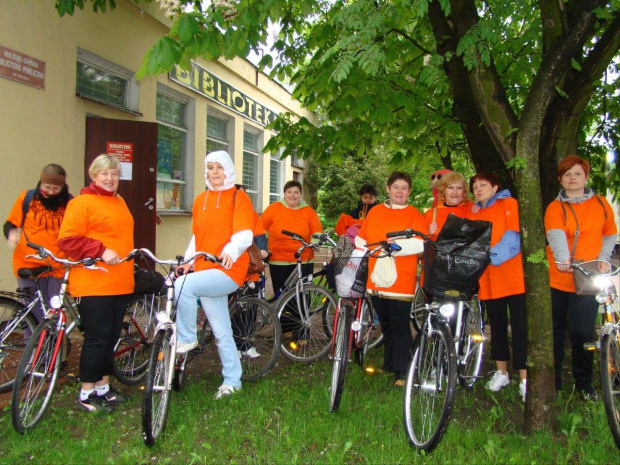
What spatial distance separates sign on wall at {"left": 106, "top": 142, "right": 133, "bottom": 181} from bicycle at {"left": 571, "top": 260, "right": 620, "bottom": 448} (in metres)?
6.00

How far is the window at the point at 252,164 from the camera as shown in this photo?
13.5 metres

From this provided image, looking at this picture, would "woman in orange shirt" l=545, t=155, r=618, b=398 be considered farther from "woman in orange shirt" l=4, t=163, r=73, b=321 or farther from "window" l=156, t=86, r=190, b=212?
"window" l=156, t=86, r=190, b=212

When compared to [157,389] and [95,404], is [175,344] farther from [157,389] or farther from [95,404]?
[95,404]

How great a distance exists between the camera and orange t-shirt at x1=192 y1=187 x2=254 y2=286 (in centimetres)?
389

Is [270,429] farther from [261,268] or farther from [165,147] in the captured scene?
[165,147]

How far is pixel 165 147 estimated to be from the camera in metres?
9.49

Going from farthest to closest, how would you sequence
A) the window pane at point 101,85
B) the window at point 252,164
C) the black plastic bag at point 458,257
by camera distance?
the window at point 252,164, the window pane at point 101,85, the black plastic bag at point 458,257

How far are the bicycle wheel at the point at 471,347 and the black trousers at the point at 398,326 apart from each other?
438mm

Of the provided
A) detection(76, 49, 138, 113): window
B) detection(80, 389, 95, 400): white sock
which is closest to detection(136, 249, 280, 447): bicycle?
detection(80, 389, 95, 400): white sock

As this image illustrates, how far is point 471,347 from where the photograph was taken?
4.15m

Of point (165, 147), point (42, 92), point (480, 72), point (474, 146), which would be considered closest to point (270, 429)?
point (480, 72)

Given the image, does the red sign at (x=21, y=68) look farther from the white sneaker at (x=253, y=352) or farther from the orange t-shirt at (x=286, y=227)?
the white sneaker at (x=253, y=352)

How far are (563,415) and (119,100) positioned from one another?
7.27 meters

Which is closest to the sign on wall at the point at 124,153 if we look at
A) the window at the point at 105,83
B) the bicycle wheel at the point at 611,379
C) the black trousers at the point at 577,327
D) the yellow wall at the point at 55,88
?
the yellow wall at the point at 55,88
